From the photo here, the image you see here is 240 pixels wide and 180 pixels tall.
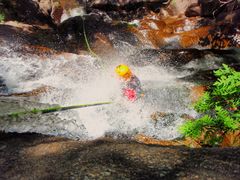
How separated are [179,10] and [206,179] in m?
10.9

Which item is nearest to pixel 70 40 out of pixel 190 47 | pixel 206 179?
pixel 190 47

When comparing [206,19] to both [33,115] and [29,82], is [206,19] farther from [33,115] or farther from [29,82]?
[33,115]

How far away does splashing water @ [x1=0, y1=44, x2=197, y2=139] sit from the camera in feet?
19.8

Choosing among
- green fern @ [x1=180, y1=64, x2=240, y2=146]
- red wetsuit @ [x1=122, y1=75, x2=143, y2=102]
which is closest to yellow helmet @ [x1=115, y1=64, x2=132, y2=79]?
red wetsuit @ [x1=122, y1=75, x2=143, y2=102]

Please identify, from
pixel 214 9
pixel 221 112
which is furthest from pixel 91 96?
pixel 214 9

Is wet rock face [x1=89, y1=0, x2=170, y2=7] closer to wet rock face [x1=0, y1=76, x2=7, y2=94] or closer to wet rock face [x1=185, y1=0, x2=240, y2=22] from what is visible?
wet rock face [x1=185, y1=0, x2=240, y2=22]

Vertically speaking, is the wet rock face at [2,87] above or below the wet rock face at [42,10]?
below

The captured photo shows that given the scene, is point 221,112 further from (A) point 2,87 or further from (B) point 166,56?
(B) point 166,56

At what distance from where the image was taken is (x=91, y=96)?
781cm

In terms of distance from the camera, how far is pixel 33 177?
328 cm

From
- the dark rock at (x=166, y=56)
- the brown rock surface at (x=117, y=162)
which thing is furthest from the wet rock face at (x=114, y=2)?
the brown rock surface at (x=117, y=162)

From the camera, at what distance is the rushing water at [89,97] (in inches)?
239

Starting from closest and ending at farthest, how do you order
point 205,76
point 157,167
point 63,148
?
point 157,167 → point 63,148 → point 205,76

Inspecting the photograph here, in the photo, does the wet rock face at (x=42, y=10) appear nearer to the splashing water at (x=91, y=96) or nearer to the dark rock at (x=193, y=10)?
the splashing water at (x=91, y=96)
